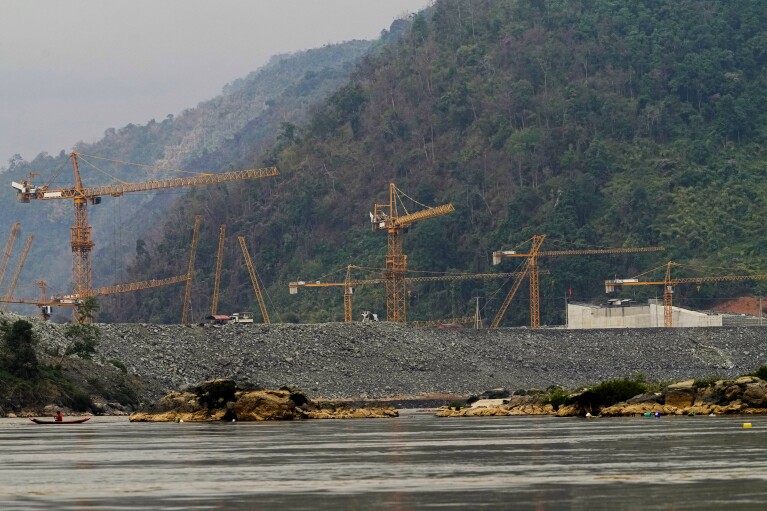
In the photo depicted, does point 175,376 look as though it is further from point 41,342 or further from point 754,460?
point 754,460

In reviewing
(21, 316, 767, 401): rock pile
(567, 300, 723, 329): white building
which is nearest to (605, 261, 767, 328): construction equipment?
(567, 300, 723, 329): white building

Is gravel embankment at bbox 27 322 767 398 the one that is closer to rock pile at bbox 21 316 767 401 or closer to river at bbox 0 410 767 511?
rock pile at bbox 21 316 767 401

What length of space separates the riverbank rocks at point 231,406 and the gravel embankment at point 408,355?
26.9 metres

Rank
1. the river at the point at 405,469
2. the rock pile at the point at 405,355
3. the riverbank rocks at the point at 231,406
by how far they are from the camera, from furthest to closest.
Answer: the rock pile at the point at 405,355 → the riverbank rocks at the point at 231,406 → the river at the point at 405,469

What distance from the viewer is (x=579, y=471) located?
30.7 m

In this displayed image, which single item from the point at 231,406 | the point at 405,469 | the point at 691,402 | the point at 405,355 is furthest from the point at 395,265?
the point at 405,469

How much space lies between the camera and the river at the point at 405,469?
25.5 meters

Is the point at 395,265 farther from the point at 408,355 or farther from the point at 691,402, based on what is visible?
the point at 691,402

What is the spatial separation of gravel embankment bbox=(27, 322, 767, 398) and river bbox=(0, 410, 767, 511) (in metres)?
55.9

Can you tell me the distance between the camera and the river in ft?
83.5

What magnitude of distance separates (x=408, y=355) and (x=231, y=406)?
2302 inches

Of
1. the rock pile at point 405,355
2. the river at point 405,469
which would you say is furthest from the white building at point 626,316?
the river at point 405,469

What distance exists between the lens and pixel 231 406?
69438mm

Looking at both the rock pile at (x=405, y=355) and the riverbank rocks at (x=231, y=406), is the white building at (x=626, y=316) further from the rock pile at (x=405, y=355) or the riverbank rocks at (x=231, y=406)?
the riverbank rocks at (x=231, y=406)
